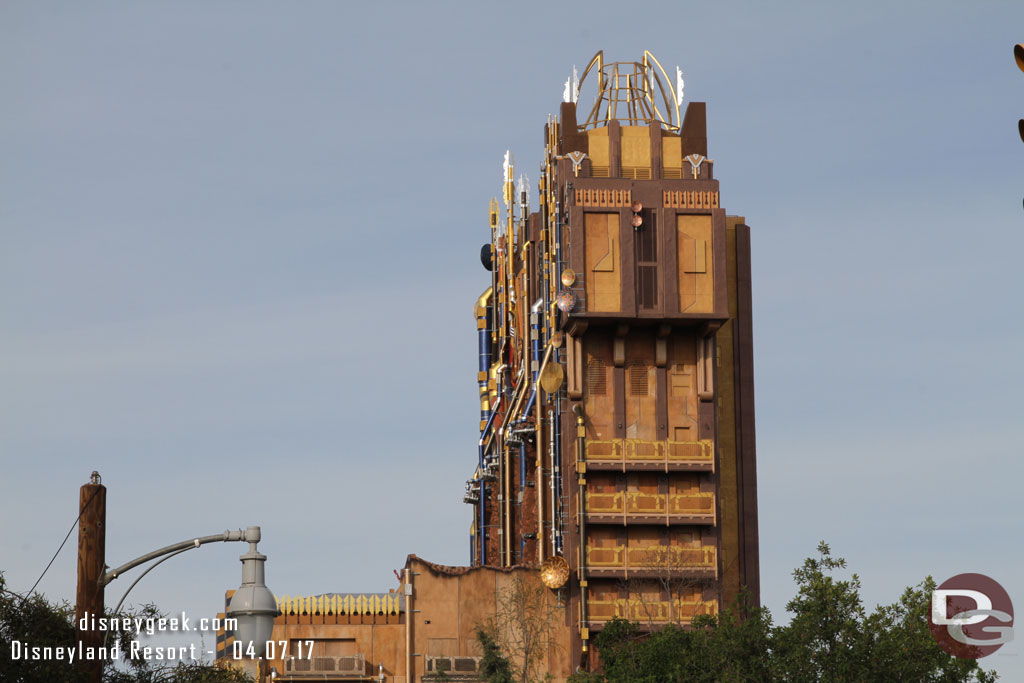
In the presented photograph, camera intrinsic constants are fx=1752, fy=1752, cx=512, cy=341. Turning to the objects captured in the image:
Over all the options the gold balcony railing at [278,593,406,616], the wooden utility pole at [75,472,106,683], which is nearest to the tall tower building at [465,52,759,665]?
the gold balcony railing at [278,593,406,616]

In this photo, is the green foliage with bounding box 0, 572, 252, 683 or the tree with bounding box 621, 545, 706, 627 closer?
the green foliage with bounding box 0, 572, 252, 683

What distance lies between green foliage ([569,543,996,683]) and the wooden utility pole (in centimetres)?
4581

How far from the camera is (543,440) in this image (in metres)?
90.7

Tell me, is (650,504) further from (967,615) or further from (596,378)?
(967,615)

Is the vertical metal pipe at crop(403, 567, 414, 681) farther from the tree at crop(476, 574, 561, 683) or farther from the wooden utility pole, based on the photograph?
the wooden utility pole

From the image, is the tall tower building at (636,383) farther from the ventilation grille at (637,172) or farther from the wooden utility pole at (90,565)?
the wooden utility pole at (90,565)

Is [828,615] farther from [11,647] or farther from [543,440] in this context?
[11,647]

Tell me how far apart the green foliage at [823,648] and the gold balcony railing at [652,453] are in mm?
9889

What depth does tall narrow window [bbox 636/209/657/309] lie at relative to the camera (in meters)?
86.0

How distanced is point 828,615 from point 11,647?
124ft

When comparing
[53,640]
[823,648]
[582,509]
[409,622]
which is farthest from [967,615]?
[53,640]

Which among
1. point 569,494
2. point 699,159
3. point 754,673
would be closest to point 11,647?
point 754,673

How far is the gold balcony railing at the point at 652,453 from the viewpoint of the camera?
86000mm

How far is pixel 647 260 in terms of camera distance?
3403 inches
